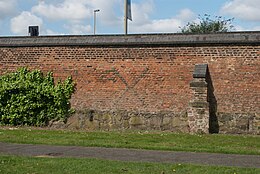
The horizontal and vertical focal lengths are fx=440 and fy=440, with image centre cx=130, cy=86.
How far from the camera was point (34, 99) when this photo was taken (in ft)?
63.9

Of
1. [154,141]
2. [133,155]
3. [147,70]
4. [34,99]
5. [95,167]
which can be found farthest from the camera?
[34,99]

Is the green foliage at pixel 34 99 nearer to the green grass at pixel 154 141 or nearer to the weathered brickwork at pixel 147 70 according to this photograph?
the weathered brickwork at pixel 147 70

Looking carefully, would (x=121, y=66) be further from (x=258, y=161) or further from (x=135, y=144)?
(x=258, y=161)

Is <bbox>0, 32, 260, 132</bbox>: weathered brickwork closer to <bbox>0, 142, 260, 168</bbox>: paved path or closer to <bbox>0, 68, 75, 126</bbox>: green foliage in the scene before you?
<bbox>0, 68, 75, 126</bbox>: green foliage

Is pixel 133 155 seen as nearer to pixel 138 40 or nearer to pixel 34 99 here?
pixel 138 40

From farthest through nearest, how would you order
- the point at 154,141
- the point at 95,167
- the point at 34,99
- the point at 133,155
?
1. the point at 34,99
2. the point at 154,141
3. the point at 133,155
4. the point at 95,167

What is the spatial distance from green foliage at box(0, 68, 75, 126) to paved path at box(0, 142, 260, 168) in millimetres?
6693

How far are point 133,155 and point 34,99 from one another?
9.48 m

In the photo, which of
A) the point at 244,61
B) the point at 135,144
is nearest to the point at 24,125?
the point at 135,144

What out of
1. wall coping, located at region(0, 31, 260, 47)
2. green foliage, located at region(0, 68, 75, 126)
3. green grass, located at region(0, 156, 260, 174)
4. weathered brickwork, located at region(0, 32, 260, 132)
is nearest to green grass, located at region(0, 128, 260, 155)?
weathered brickwork, located at region(0, 32, 260, 132)

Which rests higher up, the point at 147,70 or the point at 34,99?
the point at 147,70

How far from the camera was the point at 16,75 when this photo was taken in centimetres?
1980

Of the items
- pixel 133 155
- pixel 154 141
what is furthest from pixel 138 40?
pixel 133 155

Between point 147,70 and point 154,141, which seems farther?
point 147,70
